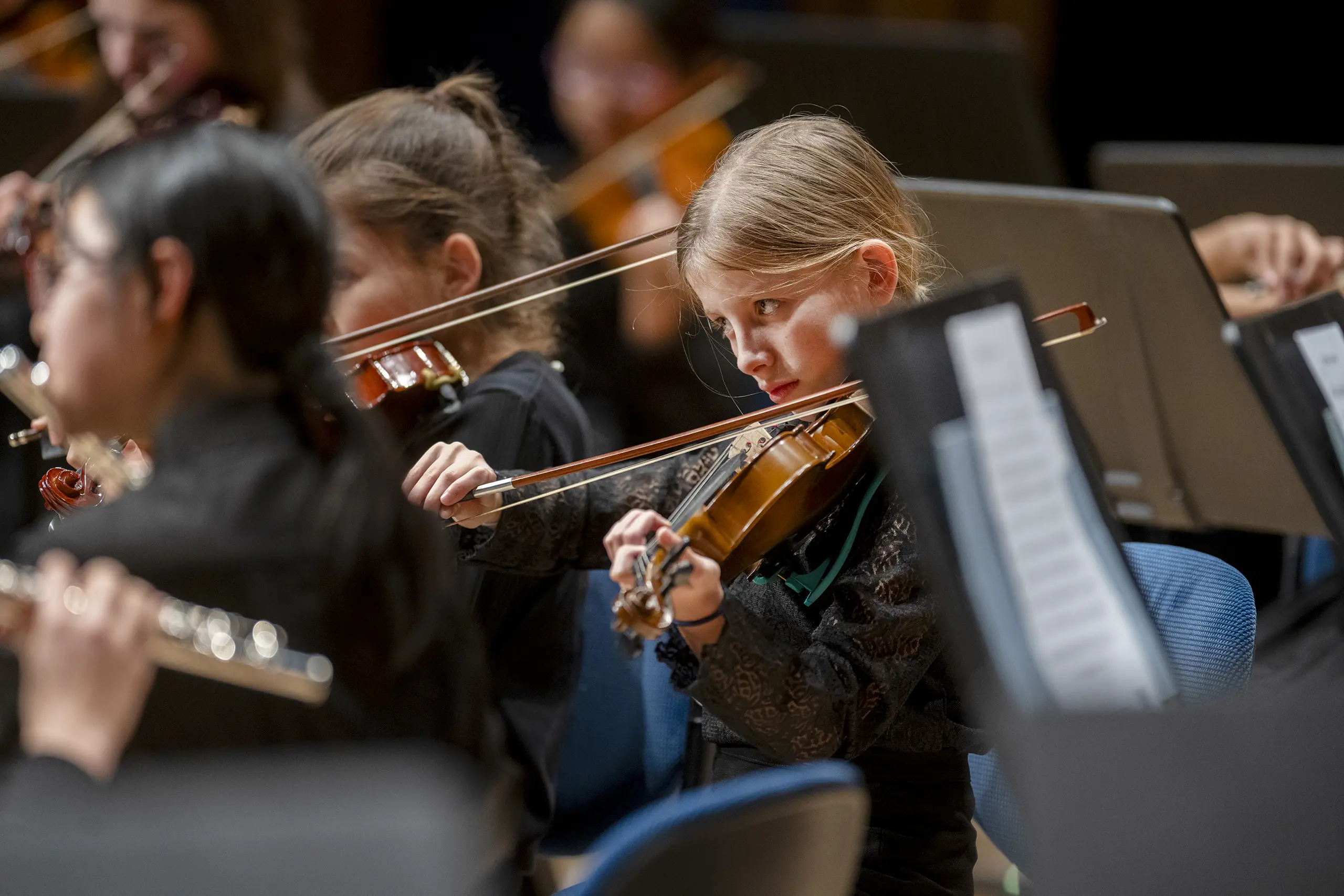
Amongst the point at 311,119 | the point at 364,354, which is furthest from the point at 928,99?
the point at 364,354

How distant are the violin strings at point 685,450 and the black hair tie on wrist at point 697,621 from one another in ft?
0.62

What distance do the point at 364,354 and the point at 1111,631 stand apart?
82cm

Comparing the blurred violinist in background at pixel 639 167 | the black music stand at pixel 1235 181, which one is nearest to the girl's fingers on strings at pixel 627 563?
the black music stand at pixel 1235 181

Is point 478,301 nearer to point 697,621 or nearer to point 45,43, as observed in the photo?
point 697,621

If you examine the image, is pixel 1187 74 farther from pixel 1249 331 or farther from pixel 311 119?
pixel 1249 331

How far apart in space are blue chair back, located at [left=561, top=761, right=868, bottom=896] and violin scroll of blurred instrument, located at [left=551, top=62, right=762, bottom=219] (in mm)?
1945

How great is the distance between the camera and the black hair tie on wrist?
1.00m

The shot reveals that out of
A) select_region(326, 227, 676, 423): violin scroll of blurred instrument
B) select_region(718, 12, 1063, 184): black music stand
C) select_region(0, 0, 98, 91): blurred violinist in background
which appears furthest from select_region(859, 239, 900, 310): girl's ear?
select_region(0, 0, 98, 91): blurred violinist in background

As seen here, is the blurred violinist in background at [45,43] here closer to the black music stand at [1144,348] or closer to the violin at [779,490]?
the black music stand at [1144,348]

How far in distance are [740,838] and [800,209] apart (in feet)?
1.67

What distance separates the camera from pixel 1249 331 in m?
0.87

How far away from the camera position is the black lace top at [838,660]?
1.01m

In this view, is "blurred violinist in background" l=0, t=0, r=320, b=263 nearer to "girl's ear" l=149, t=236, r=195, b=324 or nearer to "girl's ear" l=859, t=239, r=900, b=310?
"girl's ear" l=859, t=239, r=900, b=310

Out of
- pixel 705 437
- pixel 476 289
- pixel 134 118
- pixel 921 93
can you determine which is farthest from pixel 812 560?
pixel 921 93
